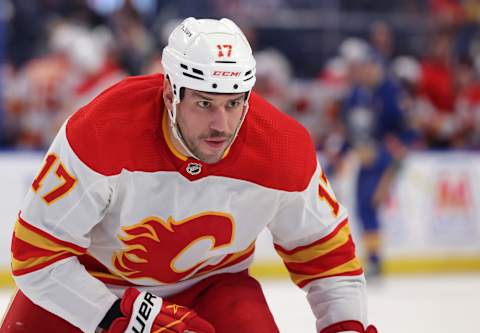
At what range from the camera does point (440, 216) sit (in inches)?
308

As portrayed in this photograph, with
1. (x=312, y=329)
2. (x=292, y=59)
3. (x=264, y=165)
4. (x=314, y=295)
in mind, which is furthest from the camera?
(x=292, y=59)

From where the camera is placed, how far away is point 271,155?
3072 millimetres

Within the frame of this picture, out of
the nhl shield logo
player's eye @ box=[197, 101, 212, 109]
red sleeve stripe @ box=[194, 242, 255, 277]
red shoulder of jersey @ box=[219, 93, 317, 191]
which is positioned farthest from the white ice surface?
player's eye @ box=[197, 101, 212, 109]

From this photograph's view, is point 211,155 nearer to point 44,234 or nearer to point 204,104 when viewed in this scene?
point 204,104

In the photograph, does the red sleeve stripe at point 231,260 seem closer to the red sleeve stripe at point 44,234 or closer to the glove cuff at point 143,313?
the glove cuff at point 143,313

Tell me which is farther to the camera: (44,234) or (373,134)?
(373,134)

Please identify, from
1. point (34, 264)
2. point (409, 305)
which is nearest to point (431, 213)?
point (409, 305)

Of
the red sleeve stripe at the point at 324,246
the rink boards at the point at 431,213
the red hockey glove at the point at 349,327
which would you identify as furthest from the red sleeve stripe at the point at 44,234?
the rink boards at the point at 431,213

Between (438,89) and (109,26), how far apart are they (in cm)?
293

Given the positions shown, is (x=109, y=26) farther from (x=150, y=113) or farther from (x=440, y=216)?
(x=150, y=113)

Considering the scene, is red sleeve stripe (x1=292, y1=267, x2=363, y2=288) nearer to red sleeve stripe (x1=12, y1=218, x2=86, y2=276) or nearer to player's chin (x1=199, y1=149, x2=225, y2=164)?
player's chin (x1=199, y1=149, x2=225, y2=164)

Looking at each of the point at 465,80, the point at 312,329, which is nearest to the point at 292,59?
the point at 465,80

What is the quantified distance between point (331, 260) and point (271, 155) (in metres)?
0.42

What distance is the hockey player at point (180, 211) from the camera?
2.88 m
